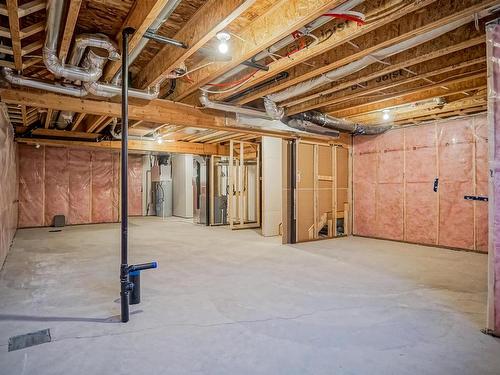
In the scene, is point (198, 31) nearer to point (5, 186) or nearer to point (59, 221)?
point (5, 186)

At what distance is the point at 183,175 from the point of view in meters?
10.7

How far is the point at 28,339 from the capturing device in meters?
2.10

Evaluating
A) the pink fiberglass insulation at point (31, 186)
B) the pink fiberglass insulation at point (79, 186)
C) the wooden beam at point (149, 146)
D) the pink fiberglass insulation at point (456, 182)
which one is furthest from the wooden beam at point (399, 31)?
the pink fiberglass insulation at point (31, 186)

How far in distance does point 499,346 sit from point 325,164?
4472 millimetres

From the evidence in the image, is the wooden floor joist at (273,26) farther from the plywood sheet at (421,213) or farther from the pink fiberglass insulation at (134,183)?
the pink fiberglass insulation at (134,183)

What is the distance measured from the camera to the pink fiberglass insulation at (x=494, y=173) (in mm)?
2191

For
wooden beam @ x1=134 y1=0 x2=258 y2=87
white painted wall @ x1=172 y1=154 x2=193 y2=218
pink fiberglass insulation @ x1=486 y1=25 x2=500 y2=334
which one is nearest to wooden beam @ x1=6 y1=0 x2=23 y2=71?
wooden beam @ x1=134 y1=0 x2=258 y2=87

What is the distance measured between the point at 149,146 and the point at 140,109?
387 cm

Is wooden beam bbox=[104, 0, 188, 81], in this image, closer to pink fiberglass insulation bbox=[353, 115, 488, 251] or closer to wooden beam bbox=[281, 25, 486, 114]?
wooden beam bbox=[281, 25, 486, 114]

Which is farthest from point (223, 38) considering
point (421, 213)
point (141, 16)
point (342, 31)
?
point (421, 213)

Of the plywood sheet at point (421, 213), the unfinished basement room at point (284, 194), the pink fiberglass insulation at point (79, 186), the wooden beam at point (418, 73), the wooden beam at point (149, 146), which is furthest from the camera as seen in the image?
the pink fiberglass insulation at point (79, 186)

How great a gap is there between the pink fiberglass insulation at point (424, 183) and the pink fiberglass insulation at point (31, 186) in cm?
792

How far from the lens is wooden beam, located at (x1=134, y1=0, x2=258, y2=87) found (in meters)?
2.11

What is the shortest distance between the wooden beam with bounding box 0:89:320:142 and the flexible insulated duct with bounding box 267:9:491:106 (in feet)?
3.08
